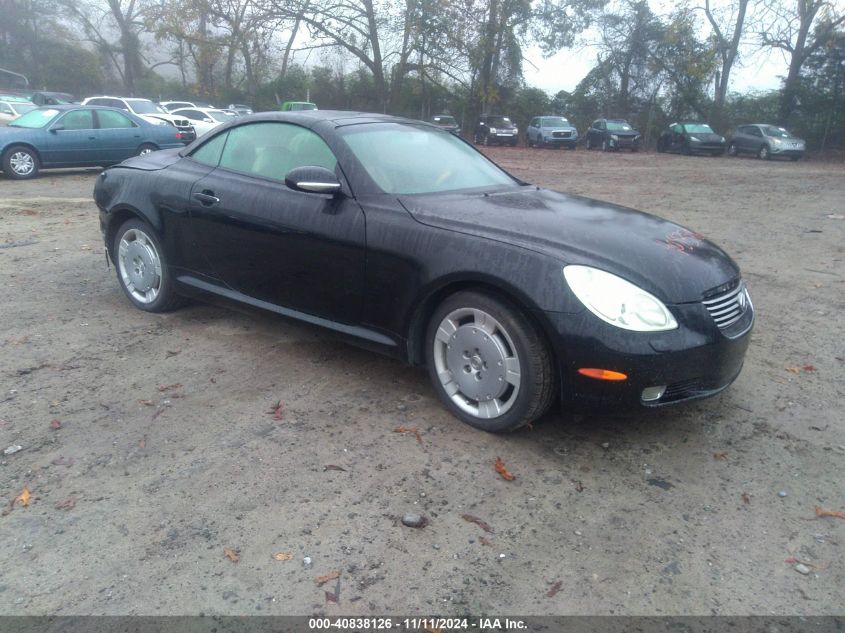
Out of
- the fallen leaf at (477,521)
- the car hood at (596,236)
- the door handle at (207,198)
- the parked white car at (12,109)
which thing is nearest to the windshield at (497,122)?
the parked white car at (12,109)

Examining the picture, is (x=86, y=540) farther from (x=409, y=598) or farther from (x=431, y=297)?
(x=431, y=297)

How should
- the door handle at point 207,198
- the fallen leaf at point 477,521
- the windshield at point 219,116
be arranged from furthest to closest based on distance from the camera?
the windshield at point 219,116 → the door handle at point 207,198 → the fallen leaf at point 477,521

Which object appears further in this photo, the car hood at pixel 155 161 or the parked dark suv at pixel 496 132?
the parked dark suv at pixel 496 132

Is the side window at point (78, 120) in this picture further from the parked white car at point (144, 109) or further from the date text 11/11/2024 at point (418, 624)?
the date text 11/11/2024 at point (418, 624)

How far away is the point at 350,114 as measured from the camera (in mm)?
4836

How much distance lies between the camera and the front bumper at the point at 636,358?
3.22 metres

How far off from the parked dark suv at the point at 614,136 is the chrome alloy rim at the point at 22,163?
23.8 metres

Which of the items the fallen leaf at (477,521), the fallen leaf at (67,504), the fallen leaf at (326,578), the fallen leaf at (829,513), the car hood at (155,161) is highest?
the car hood at (155,161)

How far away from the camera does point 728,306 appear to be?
3.61 meters

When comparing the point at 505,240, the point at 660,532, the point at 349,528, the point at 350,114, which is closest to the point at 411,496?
the point at 349,528

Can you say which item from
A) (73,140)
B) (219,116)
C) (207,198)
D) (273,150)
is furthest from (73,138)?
(219,116)

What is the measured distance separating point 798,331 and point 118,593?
4740 millimetres

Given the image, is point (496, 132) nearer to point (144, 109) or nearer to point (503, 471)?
point (144, 109)

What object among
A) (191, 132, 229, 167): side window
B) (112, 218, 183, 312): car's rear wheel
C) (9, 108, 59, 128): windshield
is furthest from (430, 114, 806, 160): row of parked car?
(191, 132, 229, 167): side window
